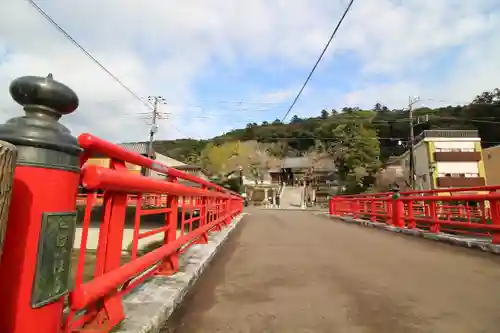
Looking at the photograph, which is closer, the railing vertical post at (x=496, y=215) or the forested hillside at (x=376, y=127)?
the railing vertical post at (x=496, y=215)

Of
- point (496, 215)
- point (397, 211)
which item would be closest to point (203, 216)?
point (496, 215)

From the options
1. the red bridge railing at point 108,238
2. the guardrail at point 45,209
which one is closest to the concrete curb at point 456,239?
the red bridge railing at point 108,238

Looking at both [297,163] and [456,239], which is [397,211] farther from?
[297,163]

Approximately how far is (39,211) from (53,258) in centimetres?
20

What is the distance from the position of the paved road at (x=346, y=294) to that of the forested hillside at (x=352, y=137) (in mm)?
10273

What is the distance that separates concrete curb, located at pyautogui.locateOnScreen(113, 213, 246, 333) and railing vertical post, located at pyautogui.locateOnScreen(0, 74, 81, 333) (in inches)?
26.5

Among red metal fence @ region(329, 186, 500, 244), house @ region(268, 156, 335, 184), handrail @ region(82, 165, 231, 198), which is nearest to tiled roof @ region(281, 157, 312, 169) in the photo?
house @ region(268, 156, 335, 184)

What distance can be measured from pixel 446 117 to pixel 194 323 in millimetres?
57871

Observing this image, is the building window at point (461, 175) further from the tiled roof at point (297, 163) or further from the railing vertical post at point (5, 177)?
the railing vertical post at point (5, 177)

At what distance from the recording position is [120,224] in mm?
1832

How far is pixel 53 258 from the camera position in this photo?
4.01ft

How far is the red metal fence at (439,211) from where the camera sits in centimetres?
522

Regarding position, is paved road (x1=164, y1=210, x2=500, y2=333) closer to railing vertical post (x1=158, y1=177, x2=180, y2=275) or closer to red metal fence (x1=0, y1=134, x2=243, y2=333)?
railing vertical post (x1=158, y1=177, x2=180, y2=275)

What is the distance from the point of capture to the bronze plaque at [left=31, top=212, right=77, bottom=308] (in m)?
1.17
